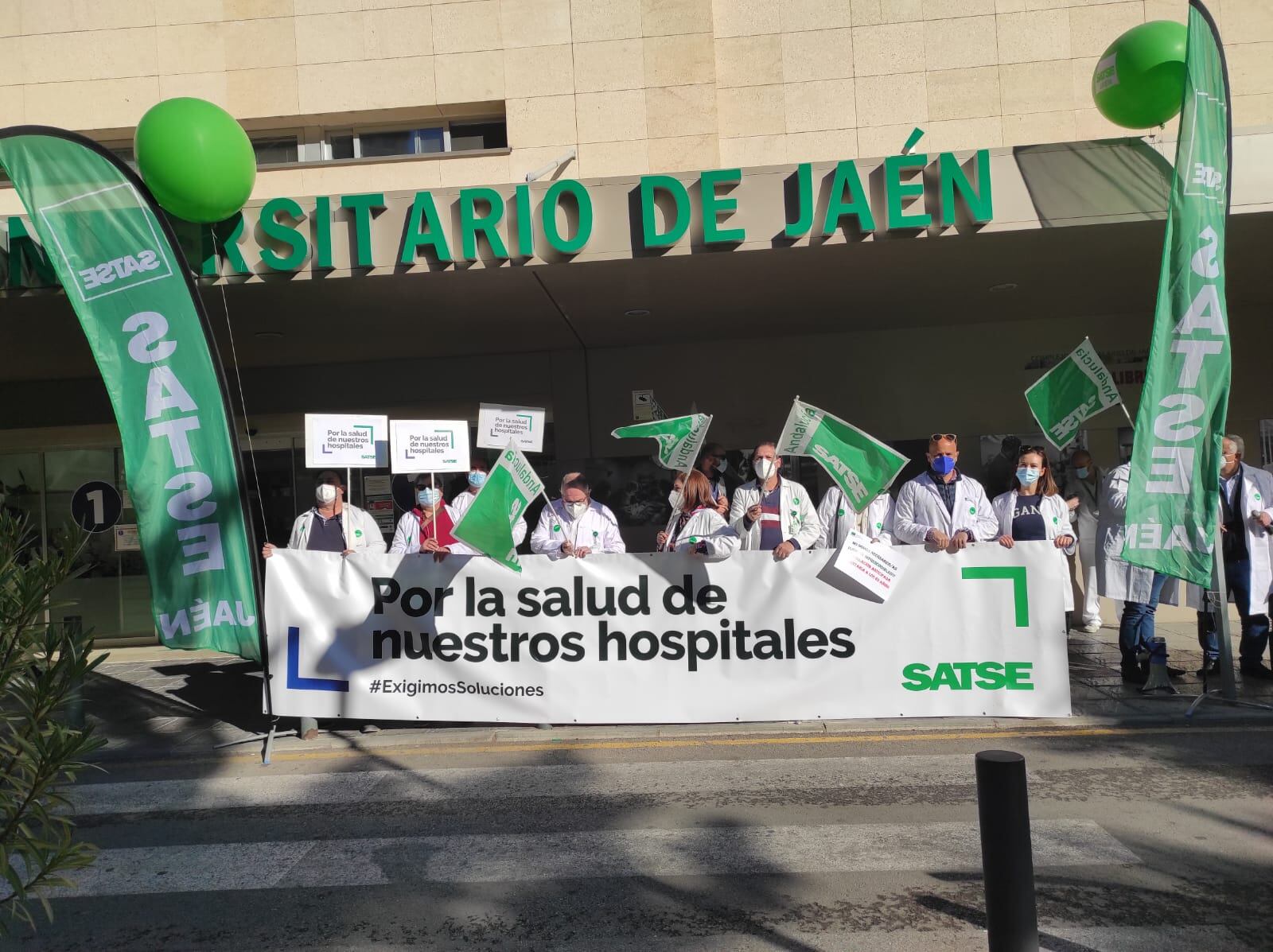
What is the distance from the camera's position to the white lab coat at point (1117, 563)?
26.3ft

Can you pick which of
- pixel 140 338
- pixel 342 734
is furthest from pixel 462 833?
pixel 140 338

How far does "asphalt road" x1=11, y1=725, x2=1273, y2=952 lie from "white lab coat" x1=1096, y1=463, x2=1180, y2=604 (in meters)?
1.38

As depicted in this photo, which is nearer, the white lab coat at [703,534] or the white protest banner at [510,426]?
the white lab coat at [703,534]

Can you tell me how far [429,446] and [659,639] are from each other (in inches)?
93.7

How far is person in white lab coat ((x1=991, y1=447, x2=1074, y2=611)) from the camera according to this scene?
8.77 metres

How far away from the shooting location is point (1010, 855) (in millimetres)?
3291

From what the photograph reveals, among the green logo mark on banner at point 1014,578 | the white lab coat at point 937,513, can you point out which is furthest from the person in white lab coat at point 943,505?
the green logo mark on banner at point 1014,578

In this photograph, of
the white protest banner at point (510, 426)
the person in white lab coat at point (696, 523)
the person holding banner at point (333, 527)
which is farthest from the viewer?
the person holding banner at point (333, 527)

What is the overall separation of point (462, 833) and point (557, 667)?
207 cm

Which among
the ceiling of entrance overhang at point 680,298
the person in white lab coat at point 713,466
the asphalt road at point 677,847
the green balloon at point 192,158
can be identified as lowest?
the asphalt road at point 677,847

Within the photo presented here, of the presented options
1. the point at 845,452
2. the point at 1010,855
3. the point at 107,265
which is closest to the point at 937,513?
the point at 845,452

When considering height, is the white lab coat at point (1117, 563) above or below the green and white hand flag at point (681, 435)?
below

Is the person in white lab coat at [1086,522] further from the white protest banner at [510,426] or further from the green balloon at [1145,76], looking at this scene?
the white protest banner at [510,426]

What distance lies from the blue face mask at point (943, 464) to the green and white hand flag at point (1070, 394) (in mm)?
732
